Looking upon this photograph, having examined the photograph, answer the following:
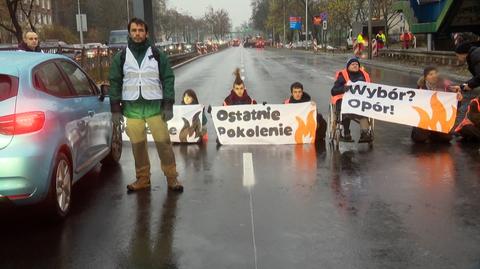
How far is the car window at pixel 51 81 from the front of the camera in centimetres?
534

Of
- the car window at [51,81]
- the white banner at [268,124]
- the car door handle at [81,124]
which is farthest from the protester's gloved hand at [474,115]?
the car window at [51,81]

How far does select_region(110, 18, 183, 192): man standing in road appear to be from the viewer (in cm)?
608

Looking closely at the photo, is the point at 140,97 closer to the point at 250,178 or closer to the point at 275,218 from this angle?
the point at 250,178

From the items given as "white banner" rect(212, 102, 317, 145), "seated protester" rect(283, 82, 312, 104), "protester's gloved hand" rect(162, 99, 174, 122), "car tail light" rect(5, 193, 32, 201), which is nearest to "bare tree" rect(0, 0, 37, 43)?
"white banner" rect(212, 102, 317, 145)

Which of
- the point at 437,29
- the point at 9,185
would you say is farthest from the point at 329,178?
the point at 437,29

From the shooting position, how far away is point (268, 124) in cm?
913

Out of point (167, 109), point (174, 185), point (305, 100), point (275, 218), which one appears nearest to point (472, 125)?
point (305, 100)

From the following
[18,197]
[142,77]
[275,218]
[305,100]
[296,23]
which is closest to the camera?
[18,197]

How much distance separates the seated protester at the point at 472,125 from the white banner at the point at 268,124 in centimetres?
226

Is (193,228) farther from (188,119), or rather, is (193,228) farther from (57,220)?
(188,119)

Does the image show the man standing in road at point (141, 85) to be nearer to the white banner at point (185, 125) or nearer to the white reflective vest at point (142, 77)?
the white reflective vest at point (142, 77)

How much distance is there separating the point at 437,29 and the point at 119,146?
2736cm

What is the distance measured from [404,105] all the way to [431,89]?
24.4 inches

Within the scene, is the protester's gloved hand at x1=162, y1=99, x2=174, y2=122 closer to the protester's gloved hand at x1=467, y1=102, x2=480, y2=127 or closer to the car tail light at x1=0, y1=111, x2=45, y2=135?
the car tail light at x1=0, y1=111, x2=45, y2=135
